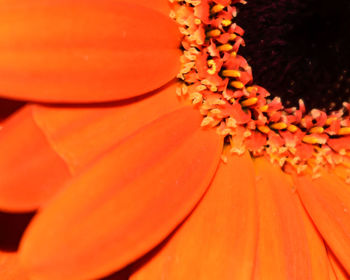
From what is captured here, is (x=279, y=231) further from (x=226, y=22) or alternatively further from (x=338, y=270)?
(x=226, y=22)

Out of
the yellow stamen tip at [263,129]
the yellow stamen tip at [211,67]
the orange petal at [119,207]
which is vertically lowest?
the yellow stamen tip at [263,129]

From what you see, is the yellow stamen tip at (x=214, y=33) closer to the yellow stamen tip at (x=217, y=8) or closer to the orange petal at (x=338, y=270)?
the yellow stamen tip at (x=217, y=8)

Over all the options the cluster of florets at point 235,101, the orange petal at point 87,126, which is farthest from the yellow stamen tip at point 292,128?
the orange petal at point 87,126

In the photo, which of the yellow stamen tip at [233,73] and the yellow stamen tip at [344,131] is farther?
the yellow stamen tip at [344,131]

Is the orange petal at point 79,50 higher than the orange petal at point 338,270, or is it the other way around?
the orange petal at point 79,50

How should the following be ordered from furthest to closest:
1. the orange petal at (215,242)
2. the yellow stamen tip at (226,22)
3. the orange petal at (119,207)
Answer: the yellow stamen tip at (226,22) < the orange petal at (215,242) < the orange petal at (119,207)

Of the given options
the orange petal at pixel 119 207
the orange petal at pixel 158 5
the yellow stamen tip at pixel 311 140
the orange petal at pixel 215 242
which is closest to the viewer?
the orange petal at pixel 119 207
